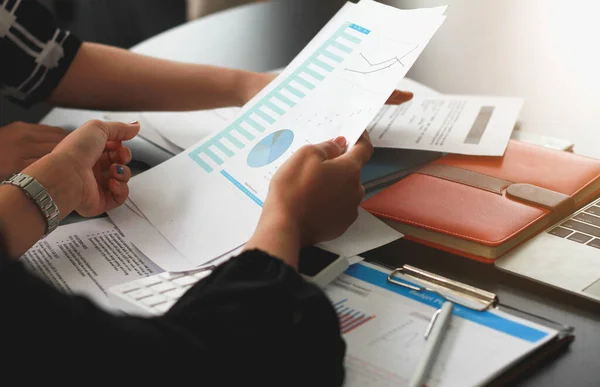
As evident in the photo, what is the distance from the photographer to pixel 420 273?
66 cm

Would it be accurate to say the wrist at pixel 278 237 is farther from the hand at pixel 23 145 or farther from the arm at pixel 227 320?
the hand at pixel 23 145

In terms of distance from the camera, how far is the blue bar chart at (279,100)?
0.84m

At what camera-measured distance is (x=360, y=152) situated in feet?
2.44

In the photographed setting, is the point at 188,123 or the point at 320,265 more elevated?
the point at 188,123

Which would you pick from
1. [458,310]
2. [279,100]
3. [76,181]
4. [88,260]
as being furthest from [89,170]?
[458,310]

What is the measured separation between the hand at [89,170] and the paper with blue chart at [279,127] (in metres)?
0.03

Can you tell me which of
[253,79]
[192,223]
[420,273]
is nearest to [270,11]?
[253,79]

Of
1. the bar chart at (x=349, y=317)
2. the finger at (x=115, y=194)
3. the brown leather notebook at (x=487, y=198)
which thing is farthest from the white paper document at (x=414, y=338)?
the finger at (x=115, y=194)

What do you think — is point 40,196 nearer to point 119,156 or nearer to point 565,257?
point 119,156

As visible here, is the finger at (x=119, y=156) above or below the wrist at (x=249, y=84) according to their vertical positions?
below

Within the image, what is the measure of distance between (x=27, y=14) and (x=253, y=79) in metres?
0.38

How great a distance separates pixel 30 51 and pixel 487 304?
849 millimetres

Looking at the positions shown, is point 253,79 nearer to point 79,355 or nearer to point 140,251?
point 140,251

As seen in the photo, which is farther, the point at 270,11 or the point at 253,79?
the point at 270,11
